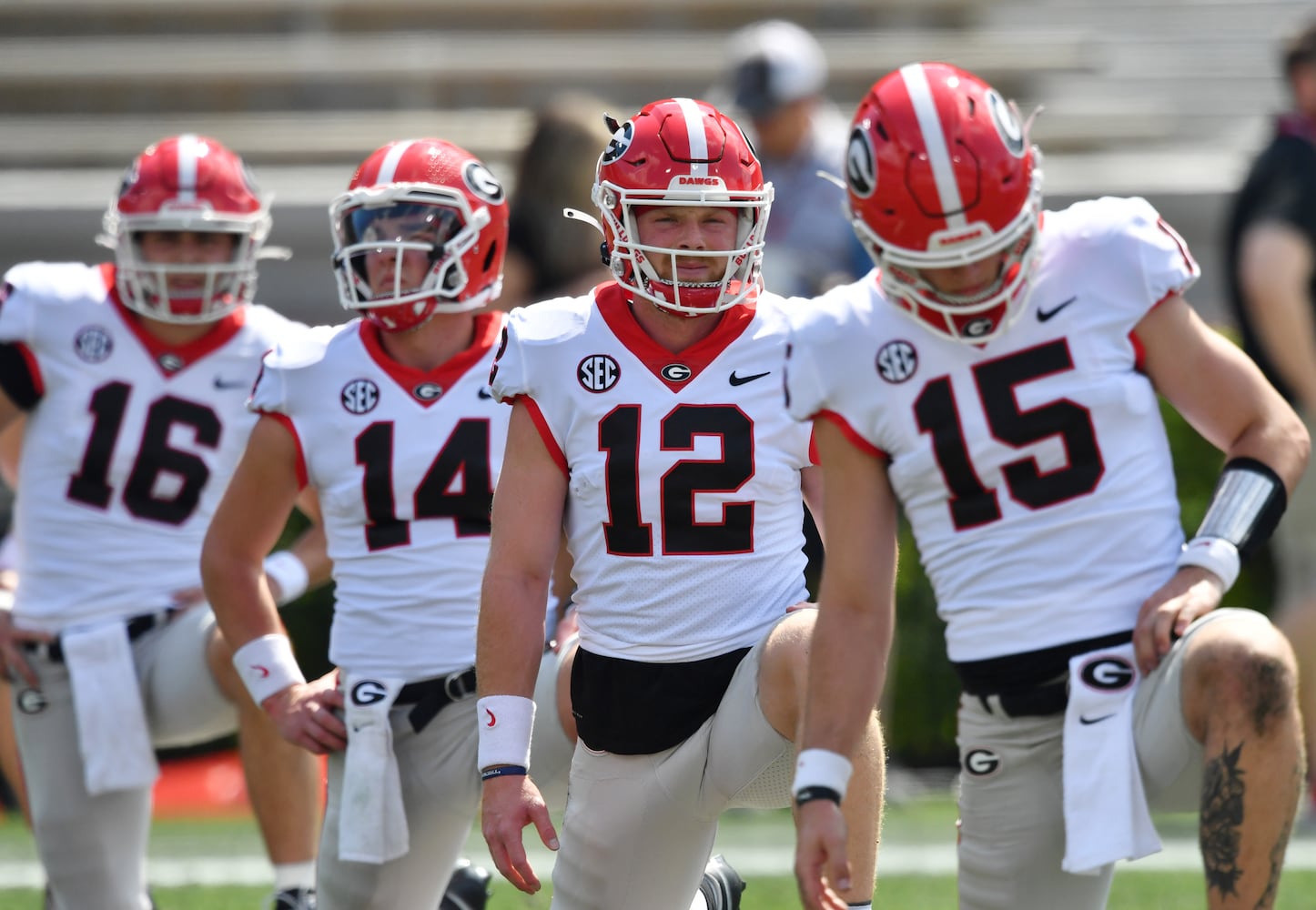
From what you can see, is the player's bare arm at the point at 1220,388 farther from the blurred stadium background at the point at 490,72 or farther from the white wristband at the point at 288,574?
the blurred stadium background at the point at 490,72

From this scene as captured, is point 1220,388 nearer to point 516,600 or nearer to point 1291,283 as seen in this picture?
point 516,600

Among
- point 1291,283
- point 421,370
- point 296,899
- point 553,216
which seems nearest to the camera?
point 421,370

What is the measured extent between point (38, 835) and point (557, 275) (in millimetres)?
2216

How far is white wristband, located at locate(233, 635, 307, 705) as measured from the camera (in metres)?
3.86

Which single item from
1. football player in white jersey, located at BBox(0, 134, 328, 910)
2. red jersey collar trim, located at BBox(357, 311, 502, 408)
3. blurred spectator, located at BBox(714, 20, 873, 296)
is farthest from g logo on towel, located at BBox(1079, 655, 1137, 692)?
blurred spectator, located at BBox(714, 20, 873, 296)

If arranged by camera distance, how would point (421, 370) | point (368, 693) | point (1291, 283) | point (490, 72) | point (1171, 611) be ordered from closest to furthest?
point (1171, 611) → point (368, 693) → point (421, 370) → point (1291, 283) → point (490, 72)

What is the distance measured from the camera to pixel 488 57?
38.8 feet

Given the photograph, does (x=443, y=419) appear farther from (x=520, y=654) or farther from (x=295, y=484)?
(x=520, y=654)

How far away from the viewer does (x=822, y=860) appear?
8.95 feet

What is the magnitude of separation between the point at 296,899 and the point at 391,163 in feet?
5.42

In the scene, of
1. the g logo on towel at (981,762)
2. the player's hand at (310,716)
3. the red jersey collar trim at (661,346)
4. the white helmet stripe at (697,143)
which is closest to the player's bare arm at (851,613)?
the g logo on towel at (981,762)

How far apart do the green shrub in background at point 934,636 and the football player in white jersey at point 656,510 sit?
12.3ft

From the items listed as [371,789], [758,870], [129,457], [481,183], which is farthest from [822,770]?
[758,870]

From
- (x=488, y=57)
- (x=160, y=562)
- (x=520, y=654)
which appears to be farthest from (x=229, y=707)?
(x=488, y=57)
